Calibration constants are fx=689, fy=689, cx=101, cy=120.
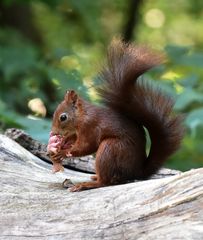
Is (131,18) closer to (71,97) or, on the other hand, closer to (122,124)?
(71,97)

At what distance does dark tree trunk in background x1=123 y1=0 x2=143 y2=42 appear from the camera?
20.9ft

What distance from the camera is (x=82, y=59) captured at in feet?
14.9

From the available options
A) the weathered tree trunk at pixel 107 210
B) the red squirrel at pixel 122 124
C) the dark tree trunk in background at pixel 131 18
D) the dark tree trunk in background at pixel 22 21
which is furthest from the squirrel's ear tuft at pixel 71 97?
the dark tree trunk in background at pixel 22 21

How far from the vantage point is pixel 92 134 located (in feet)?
8.19

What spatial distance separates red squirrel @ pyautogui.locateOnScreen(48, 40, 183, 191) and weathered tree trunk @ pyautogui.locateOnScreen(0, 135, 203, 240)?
0.12m

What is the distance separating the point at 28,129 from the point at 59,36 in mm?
3148

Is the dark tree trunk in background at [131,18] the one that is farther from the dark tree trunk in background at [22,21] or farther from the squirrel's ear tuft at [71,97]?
the squirrel's ear tuft at [71,97]

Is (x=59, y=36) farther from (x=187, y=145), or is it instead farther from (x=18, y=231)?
(x=18, y=231)

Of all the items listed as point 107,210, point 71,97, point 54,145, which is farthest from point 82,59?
point 107,210

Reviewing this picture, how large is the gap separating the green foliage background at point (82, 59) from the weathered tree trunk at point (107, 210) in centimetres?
49

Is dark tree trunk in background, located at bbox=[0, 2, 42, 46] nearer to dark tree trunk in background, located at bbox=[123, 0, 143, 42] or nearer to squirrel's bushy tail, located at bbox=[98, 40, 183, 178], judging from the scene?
dark tree trunk in background, located at bbox=[123, 0, 143, 42]

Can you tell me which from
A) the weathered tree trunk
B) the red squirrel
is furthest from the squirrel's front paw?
the weathered tree trunk

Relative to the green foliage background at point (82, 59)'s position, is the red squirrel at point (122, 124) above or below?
below

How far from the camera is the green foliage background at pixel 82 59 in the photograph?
3506mm
